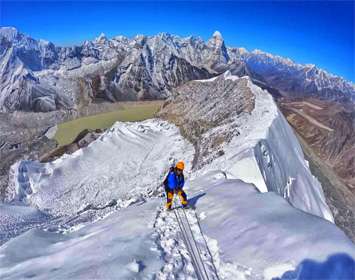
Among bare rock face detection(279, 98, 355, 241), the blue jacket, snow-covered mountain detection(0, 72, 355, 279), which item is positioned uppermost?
the blue jacket

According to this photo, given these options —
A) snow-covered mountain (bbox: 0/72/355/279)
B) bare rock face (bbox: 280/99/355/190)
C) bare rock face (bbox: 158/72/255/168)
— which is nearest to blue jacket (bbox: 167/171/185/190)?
snow-covered mountain (bbox: 0/72/355/279)

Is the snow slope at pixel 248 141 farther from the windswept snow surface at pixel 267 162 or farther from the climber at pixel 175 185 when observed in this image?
the climber at pixel 175 185

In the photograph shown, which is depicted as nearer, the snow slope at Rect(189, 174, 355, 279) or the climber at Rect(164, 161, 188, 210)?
the snow slope at Rect(189, 174, 355, 279)

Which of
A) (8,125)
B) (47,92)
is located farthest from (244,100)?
(47,92)

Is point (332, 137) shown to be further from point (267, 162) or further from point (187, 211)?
point (187, 211)

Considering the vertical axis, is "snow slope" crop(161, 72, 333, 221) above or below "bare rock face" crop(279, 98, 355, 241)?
above

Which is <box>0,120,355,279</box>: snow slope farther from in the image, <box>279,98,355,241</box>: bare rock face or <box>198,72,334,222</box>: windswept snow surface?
<box>279,98,355,241</box>: bare rock face

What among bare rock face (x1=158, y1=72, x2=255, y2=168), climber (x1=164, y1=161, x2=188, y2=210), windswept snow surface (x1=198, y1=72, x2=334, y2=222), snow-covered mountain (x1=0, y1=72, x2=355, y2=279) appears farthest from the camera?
bare rock face (x1=158, y1=72, x2=255, y2=168)
